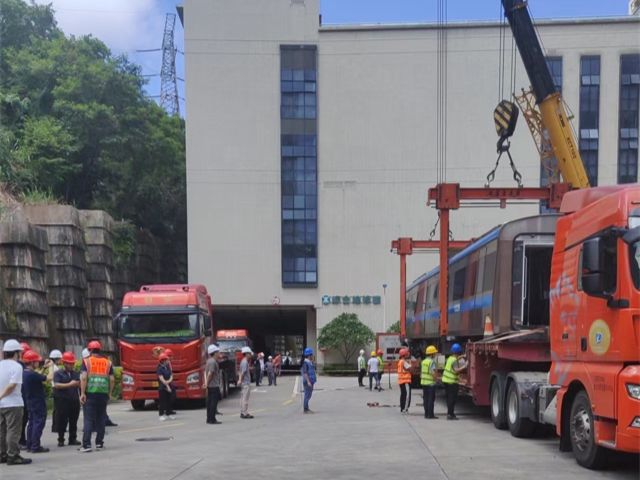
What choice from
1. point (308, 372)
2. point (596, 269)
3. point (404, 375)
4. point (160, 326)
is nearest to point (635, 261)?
point (596, 269)

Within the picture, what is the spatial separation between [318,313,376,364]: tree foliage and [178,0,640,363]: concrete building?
109cm

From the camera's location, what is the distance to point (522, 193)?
19.3 metres

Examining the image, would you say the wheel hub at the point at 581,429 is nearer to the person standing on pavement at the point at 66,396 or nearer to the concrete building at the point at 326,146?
the person standing on pavement at the point at 66,396

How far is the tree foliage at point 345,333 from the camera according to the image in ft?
148

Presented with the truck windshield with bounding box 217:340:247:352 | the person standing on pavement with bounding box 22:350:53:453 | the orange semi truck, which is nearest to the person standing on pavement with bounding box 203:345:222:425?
the orange semi truck

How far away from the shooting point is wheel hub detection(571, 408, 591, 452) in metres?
9.25

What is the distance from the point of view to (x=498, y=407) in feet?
45.6

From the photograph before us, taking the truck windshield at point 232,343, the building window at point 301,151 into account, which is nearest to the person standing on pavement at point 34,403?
the truck windshield at point 232,343

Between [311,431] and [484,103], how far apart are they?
3667 centimetres

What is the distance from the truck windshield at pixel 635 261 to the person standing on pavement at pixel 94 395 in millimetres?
8480

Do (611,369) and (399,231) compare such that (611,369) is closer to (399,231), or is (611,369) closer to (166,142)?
(399,231)

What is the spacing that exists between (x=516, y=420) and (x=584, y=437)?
3162 millimetres

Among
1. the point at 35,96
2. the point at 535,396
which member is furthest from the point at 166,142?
the point at 535,396

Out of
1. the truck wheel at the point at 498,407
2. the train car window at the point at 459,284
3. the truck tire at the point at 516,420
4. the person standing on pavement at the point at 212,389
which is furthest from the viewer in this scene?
the train car window at the point at 459,284
